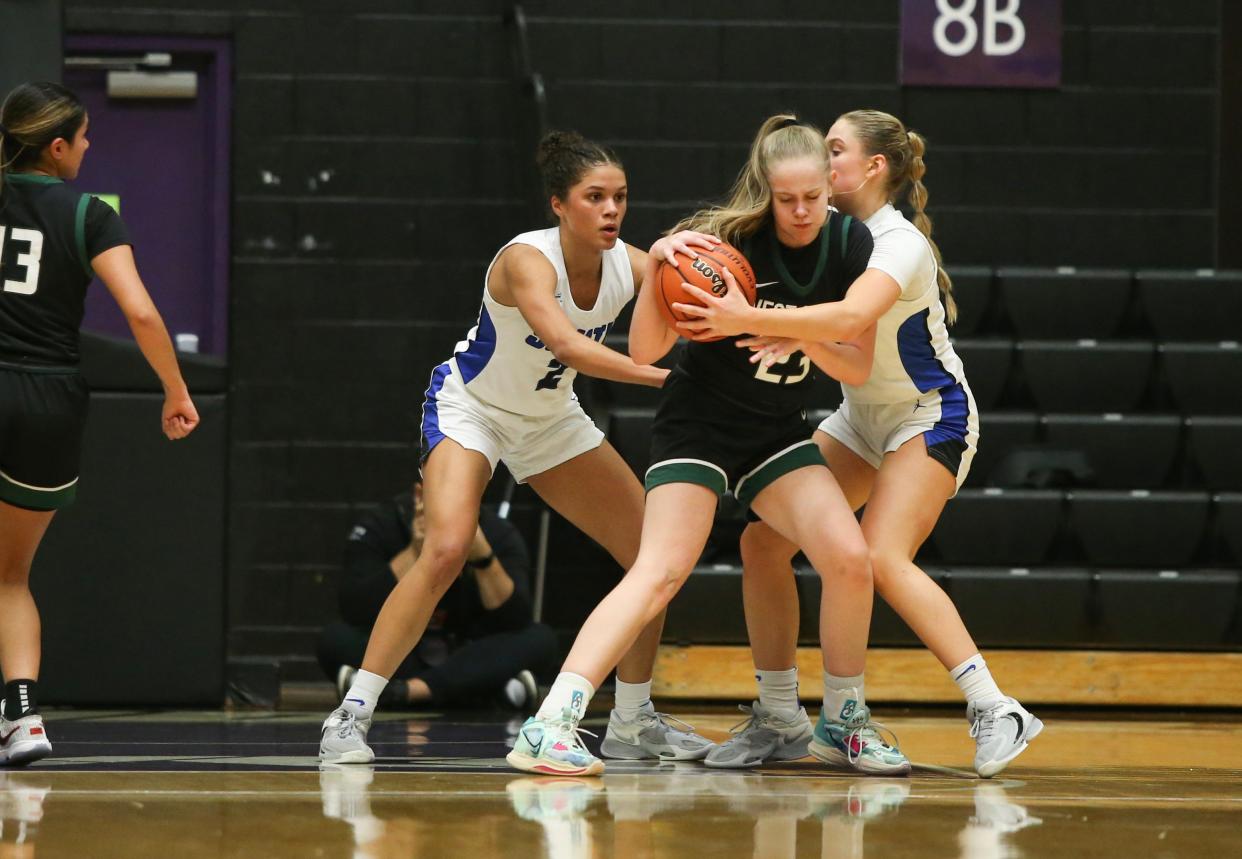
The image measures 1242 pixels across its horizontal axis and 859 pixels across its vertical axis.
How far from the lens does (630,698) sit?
391 centimetres

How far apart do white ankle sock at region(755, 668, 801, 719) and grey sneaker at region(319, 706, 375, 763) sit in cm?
91

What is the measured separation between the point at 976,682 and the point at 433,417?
139cm

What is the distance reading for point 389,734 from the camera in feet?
14.8

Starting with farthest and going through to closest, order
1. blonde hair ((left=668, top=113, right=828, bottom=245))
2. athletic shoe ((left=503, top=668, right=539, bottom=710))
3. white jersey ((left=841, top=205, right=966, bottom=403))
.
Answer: athletic shoe ((left=503, top=668, right=539, bottom=710))
white jersey ((left=841, top=205, right=966, bottom=403))
blonde hair ((left=668, top=113, right=828, bottom=245))

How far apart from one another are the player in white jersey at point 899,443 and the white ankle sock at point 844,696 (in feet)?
0.64

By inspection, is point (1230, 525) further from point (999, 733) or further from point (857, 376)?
point (857, 376)

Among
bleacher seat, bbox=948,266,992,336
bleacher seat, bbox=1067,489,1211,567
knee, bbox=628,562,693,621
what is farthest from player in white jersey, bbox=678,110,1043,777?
bleacher seat, bbox=948,266,992,336

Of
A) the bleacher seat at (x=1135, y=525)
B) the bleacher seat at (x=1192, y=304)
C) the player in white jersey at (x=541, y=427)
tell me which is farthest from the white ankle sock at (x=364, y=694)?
the bleacher seat at (x=1192, y=304)

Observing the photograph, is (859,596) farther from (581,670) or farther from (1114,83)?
(1114,83)

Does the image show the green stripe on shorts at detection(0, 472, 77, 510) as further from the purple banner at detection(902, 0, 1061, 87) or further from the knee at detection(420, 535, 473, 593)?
the purple banner at detection(902, 0, 1061, 87)

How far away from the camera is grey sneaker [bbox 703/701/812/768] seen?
12.3 ft

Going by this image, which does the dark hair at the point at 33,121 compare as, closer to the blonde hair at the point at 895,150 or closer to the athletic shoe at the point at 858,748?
the blonde hair at the point at 895,150

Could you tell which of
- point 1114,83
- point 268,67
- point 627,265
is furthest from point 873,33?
point 627,265

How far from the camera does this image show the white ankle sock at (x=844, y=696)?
11.8ft
